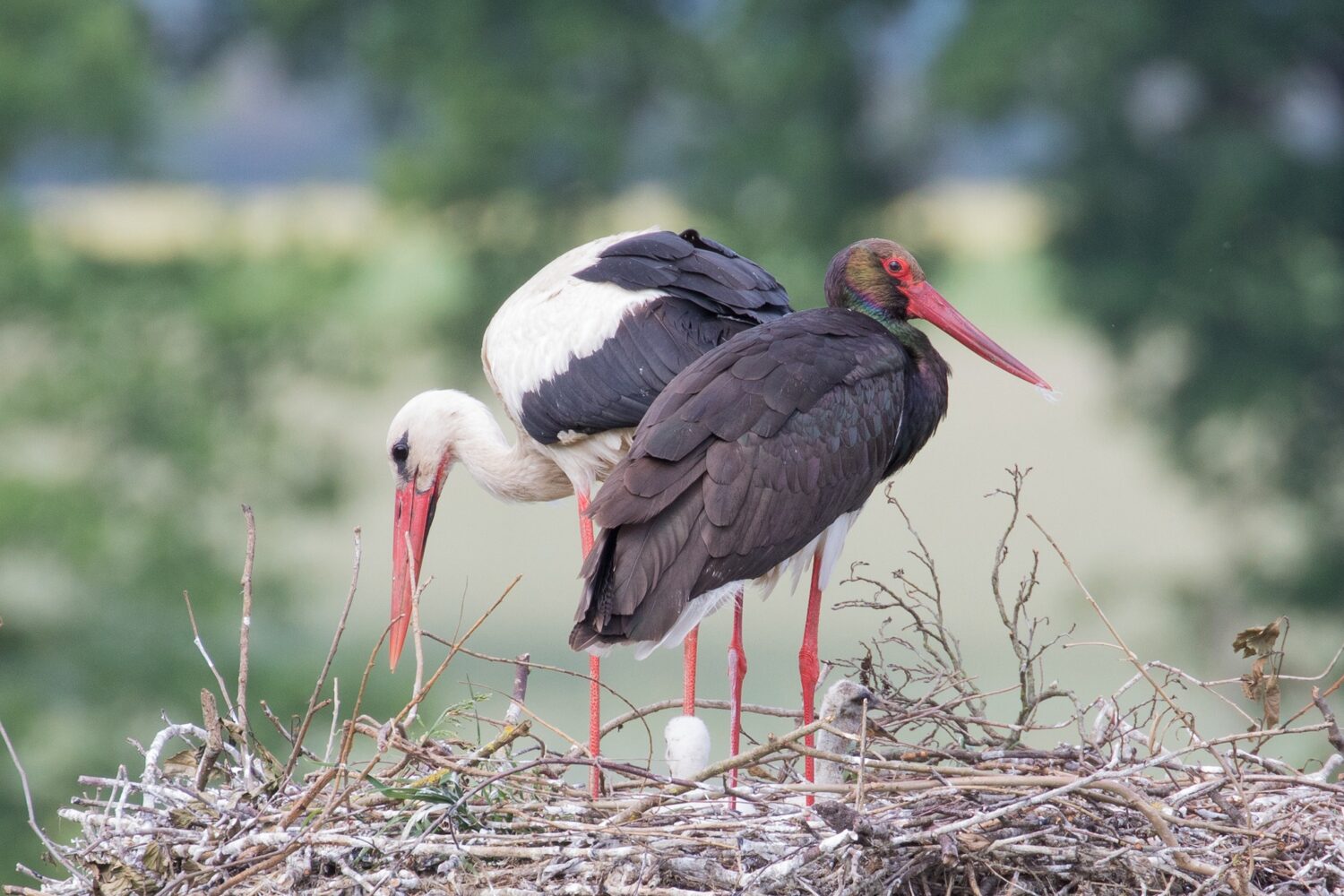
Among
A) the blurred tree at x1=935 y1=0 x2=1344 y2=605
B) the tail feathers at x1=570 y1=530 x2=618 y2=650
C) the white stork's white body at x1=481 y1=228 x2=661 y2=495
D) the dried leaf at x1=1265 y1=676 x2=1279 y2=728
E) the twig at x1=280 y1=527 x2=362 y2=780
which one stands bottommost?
the twig at x1=280 y1=527 x2=362 y2=780

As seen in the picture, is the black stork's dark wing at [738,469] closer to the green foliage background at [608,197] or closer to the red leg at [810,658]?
the red leg at [810,658]

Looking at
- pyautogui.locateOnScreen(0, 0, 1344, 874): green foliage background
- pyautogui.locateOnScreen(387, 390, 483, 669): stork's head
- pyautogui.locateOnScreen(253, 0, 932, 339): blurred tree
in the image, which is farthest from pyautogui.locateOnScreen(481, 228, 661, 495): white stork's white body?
pyautogui.locateOnScreen(253, 0, 932, 339): blurred tree

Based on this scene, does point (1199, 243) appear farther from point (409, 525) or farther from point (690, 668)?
point (690, 668)

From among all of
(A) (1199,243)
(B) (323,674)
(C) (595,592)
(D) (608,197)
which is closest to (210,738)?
(B) (323,674)

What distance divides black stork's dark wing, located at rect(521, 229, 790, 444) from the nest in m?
0.96

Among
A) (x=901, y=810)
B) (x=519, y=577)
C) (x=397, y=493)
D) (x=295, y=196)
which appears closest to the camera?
(x=901, y=810)

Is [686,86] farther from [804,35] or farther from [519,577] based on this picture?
[519,577]

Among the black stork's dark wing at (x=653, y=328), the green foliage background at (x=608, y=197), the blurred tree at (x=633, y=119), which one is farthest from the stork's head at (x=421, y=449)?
the blurred tree at (x=633, y=119)

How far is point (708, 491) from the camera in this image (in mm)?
3660

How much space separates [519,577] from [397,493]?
1.82m

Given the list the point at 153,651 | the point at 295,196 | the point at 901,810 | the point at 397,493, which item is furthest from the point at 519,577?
the point at 295,196

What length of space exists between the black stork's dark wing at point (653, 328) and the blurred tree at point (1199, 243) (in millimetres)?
9390

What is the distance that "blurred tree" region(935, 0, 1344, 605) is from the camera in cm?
1357

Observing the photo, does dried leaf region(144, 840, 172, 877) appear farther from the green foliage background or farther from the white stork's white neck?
the green foliage background
